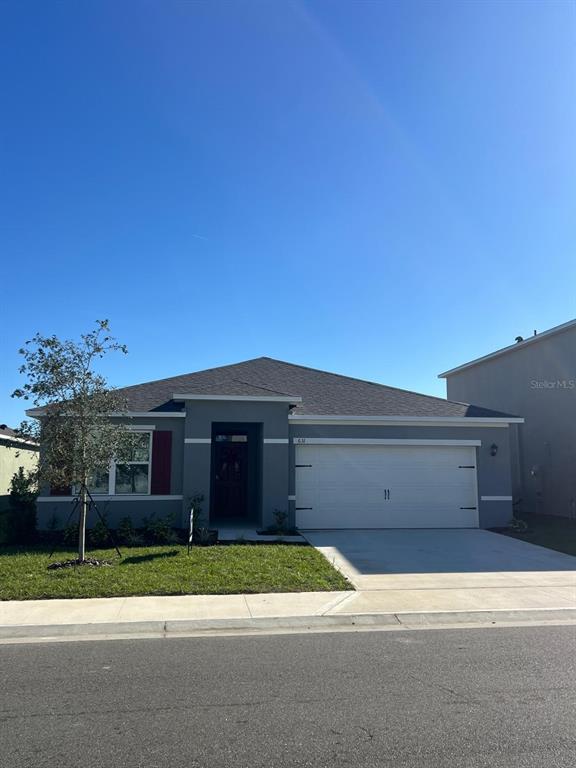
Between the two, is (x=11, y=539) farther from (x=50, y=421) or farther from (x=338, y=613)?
(x=338, y=613)

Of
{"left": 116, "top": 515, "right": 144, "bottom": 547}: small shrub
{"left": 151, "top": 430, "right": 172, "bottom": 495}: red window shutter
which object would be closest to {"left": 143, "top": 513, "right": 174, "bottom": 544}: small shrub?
{"left": 116, "top": 515, "right": 144, "bottom": 547}: small shrub

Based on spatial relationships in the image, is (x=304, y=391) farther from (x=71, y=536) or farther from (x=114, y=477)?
(x=71, y=536)

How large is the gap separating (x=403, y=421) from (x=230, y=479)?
228 inches

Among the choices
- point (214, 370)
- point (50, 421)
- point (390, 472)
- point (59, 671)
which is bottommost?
point (59, 671)

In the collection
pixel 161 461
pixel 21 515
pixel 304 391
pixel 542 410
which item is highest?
pixel 304 391

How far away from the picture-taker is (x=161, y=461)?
14.8 metres

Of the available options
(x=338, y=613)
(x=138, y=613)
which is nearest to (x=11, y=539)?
(x=138, y=613)

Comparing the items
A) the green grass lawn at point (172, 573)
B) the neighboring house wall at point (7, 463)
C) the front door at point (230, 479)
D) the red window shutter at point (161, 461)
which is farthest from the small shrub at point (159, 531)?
the neighboring house wall at point (7, 463)

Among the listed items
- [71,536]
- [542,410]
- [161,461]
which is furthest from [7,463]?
[542,410]

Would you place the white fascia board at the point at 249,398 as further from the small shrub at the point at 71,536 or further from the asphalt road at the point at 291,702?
the asphalt road at the point at 291,702

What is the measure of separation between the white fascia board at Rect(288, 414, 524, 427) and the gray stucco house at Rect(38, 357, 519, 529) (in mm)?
29

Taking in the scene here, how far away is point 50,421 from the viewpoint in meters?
10.9

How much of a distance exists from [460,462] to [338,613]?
381 inches

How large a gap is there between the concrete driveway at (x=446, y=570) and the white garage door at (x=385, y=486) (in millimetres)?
596
